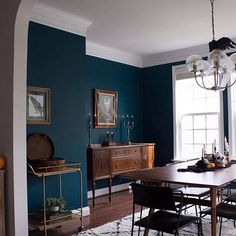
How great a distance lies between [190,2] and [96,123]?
2.76 m

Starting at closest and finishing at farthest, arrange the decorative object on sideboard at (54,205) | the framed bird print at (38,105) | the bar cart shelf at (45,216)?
the bar cart shelf at (45,216) < the decorative object on sideboard at (54,205) < the framed bird print at (38,105)

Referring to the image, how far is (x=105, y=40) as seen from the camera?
5.36 meters

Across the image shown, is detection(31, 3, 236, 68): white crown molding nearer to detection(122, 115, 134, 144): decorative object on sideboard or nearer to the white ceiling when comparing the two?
the white ceiling

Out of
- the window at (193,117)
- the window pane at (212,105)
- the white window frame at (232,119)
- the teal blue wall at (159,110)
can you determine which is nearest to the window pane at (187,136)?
the window at (193,117)

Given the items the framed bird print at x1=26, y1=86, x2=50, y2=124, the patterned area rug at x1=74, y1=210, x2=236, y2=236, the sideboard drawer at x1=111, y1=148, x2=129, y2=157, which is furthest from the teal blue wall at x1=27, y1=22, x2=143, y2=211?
the sideboard drawer at x1=111, y1=148, x2=129, y2=157

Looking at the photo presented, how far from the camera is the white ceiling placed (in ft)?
12.4

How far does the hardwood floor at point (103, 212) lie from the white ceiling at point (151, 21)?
111 inches

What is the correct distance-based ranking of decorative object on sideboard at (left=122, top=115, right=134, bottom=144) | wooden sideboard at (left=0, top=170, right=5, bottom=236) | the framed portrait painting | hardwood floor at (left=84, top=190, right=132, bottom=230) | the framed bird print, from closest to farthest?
wooden sideboard at (left=0, top=170, right=5, bottom=236), the framed bird print, hardwood floor at (left=84, top=190, right=132, bottom=230), the framed portrait painting, decorative object on sideboard at (left=122, top=115, right=134, bottom=144)

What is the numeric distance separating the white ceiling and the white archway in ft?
3.42

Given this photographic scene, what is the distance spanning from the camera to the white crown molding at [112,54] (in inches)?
220

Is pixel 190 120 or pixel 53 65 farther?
pixel 190 120

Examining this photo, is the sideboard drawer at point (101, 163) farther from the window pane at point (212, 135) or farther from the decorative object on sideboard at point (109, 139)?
the window pane at point (212, 135)

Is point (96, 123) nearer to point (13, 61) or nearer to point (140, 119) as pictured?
point (140, 119)

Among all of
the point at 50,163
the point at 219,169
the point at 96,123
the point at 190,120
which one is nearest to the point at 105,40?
the point at 96,123
